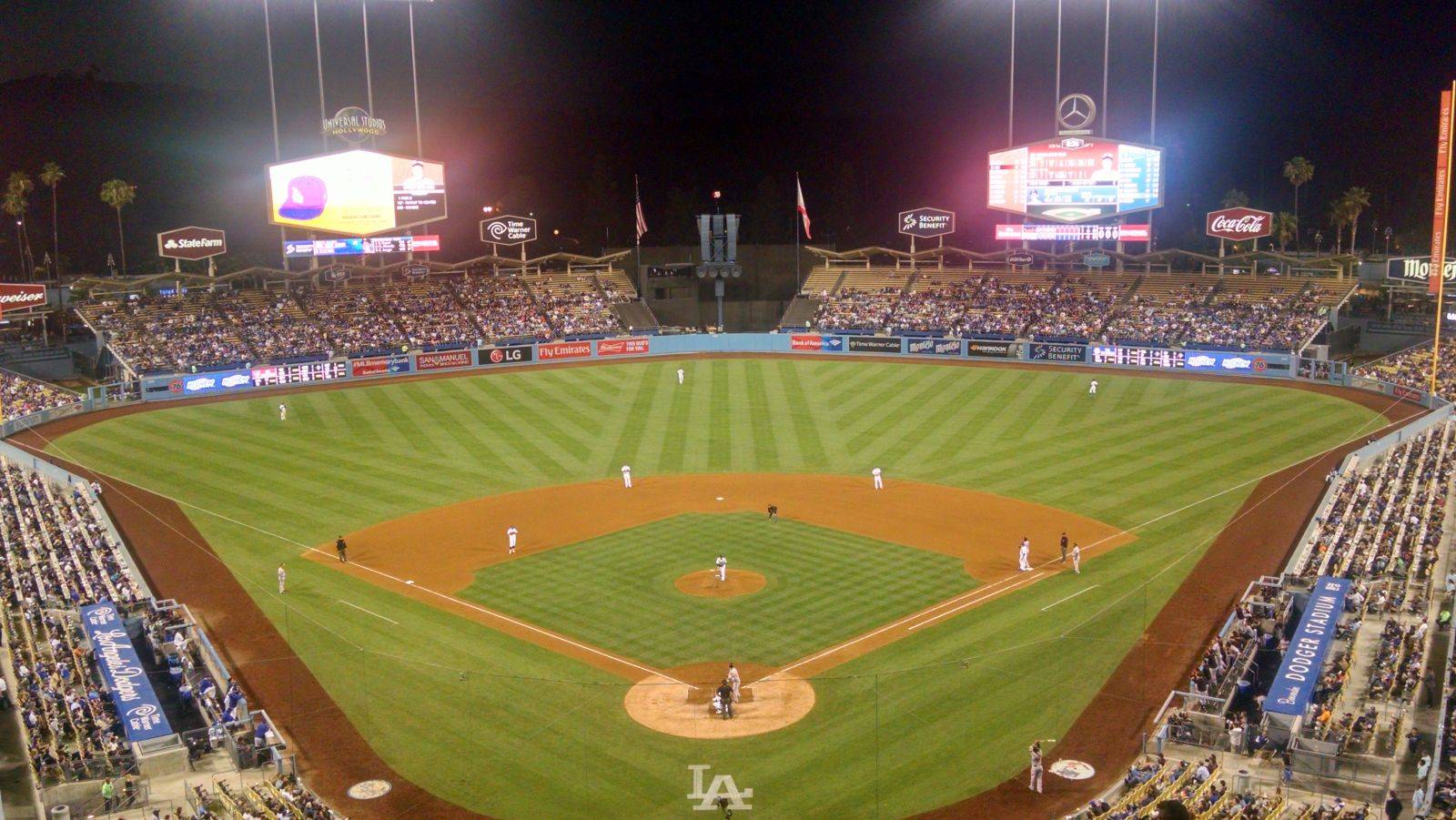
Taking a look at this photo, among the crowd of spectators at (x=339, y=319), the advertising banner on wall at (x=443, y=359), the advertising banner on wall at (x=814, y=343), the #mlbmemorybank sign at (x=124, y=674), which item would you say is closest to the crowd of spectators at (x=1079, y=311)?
the advertising banner on wall at (x=814, y=343)

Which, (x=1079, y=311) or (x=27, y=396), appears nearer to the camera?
(x=27, y=396)

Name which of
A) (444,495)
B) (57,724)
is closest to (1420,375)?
(444,495)

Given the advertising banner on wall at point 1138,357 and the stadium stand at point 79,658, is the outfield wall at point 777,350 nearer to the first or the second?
the advertising banner on wall at point 1138,357

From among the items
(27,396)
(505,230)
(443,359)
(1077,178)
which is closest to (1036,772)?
(443,359)

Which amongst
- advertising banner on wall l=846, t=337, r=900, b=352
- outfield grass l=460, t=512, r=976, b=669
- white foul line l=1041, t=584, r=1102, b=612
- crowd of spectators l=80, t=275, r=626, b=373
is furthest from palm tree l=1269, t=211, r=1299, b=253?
outfield grass l=460, t=512, r=976, b=669

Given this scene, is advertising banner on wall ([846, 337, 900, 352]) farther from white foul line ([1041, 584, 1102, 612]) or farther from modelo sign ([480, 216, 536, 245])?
white foul line ([1041, 584, 1102, 612])

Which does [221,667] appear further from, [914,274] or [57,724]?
[914,274]

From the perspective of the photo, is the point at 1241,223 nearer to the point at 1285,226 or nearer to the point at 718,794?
the point at 1285,226
